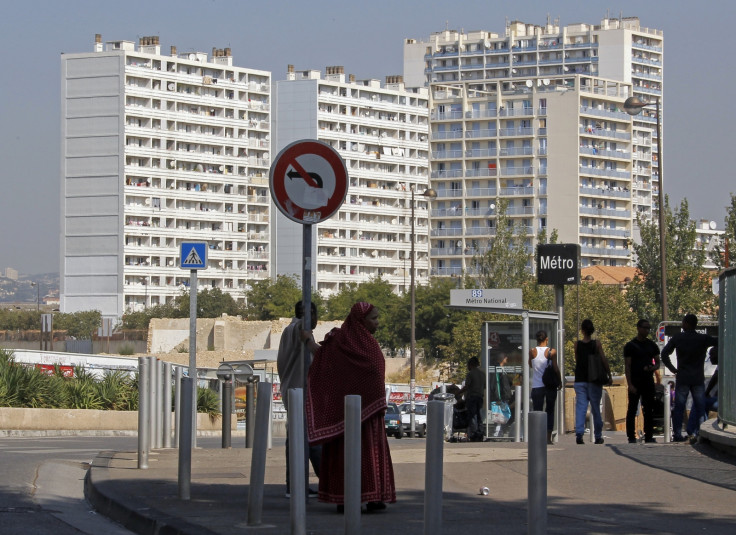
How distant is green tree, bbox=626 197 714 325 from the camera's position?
63031 mm

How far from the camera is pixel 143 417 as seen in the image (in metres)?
13.5

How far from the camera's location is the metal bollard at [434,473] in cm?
754

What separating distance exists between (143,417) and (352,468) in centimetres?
568

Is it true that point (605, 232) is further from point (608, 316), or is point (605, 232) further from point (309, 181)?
point (309, 181)

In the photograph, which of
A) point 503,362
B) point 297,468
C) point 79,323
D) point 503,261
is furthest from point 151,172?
point 297,468

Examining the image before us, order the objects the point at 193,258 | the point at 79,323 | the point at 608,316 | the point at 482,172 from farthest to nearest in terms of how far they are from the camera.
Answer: the point at 482,172 < the point at 79,323 < the point at 608,316 < the point at 193,258

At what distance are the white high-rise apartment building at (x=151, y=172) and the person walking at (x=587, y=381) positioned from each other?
451 feet

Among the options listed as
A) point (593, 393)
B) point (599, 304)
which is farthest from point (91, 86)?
point (593, 393)

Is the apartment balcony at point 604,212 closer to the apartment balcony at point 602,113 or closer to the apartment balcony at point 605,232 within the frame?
the apartment balcony at point 605,232

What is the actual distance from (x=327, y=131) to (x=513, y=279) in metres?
69.5

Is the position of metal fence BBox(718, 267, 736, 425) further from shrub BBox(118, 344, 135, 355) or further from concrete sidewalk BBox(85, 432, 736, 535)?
shrub BBox(118, 344, 135, 355)

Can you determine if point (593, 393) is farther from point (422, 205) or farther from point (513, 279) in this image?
point (422, 205)

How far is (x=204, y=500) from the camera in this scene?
1077cm

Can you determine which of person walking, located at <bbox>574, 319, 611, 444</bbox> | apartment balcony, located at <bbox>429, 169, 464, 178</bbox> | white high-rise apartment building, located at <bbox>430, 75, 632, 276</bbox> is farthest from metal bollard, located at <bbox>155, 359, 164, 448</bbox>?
apartment balcony, located at <bbox>429, 169, 464, 178</bbox>
